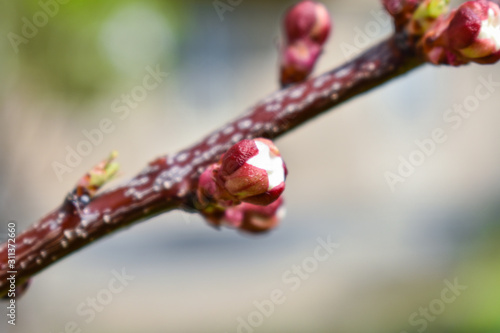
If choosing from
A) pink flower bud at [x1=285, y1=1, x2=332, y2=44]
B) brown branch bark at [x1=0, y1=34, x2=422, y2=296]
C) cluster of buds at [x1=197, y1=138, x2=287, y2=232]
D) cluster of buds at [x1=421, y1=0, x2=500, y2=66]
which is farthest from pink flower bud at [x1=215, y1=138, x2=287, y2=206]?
pink flower bud at [x1=285, y1=1, x2=332, y2=44]

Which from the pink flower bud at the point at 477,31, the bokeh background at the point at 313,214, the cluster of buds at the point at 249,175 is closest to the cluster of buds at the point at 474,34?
the pink flower bud at the point at 477,31

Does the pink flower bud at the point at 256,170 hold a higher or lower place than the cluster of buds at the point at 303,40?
lower

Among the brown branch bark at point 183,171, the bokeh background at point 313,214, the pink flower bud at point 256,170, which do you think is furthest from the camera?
the bokeh background at point 313,214

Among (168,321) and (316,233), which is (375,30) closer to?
(316,233)

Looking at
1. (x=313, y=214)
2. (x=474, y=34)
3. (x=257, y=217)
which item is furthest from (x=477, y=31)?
(x=313, y=214)

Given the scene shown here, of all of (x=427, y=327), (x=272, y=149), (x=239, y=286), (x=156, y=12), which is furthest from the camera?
(x=239, y=286)

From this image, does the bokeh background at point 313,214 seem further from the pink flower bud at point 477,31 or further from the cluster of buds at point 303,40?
the pink flower bud at point 477,31

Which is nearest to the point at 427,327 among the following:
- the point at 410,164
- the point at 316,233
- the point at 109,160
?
the point at 316,233

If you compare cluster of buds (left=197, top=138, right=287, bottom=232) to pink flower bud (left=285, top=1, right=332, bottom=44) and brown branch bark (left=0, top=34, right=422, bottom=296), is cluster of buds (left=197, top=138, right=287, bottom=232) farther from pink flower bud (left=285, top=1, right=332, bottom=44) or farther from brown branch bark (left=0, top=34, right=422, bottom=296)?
pink flower bud (left=285, top=1, right=332, bottom=44)
